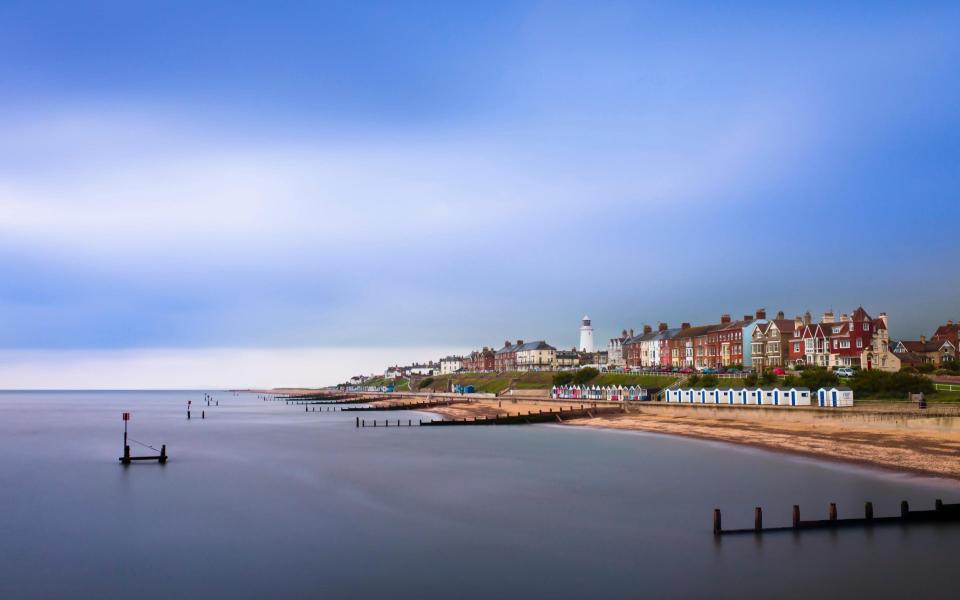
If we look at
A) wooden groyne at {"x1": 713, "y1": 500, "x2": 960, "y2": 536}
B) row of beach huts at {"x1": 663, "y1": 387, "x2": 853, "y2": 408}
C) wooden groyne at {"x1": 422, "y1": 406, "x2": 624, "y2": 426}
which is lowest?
wooden groyne at {"x1": 422, "y1": 406, "x2": 624, "y2": 426}

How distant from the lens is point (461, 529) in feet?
94.1

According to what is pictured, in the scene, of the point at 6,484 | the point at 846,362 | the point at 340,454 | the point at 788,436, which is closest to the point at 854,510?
the point at 788,436

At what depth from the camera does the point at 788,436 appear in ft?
170

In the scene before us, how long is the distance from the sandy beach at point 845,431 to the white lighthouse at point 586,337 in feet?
393

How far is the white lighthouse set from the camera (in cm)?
19562

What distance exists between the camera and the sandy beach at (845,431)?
128 feet

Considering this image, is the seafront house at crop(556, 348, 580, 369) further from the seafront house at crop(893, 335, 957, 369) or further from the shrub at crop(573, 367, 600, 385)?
the seafront house at crop(893, 335, 957, 369)

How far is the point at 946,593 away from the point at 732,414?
4895 centimetres

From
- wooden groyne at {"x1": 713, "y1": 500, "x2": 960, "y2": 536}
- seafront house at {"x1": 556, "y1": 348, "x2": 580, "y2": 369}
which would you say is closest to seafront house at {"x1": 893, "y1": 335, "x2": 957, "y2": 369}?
wooden groyne at {"x1": 713, "y1": 500, "x2": 960, "y2": 536}

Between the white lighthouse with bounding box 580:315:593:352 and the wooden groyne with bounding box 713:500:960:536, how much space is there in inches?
6681

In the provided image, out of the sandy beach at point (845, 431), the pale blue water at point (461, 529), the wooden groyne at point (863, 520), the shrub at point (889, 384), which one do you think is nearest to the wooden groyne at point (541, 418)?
the sandy beach at point (845, 431)

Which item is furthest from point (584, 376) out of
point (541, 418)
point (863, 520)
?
point (863, 520)

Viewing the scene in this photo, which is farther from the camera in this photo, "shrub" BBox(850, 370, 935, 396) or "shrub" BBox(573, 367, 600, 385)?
"shrub" BBox(573, 367, 600, 385)

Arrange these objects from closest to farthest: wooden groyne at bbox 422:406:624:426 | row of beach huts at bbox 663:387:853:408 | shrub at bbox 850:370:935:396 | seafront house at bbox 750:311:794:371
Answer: shrub at bbox 850:370:935:396 → row of beach huts at bbox 663:387:853:408 → wooden groyne at bbox 422:406:624:426 → seafront house at bbox 750:311:794:371
